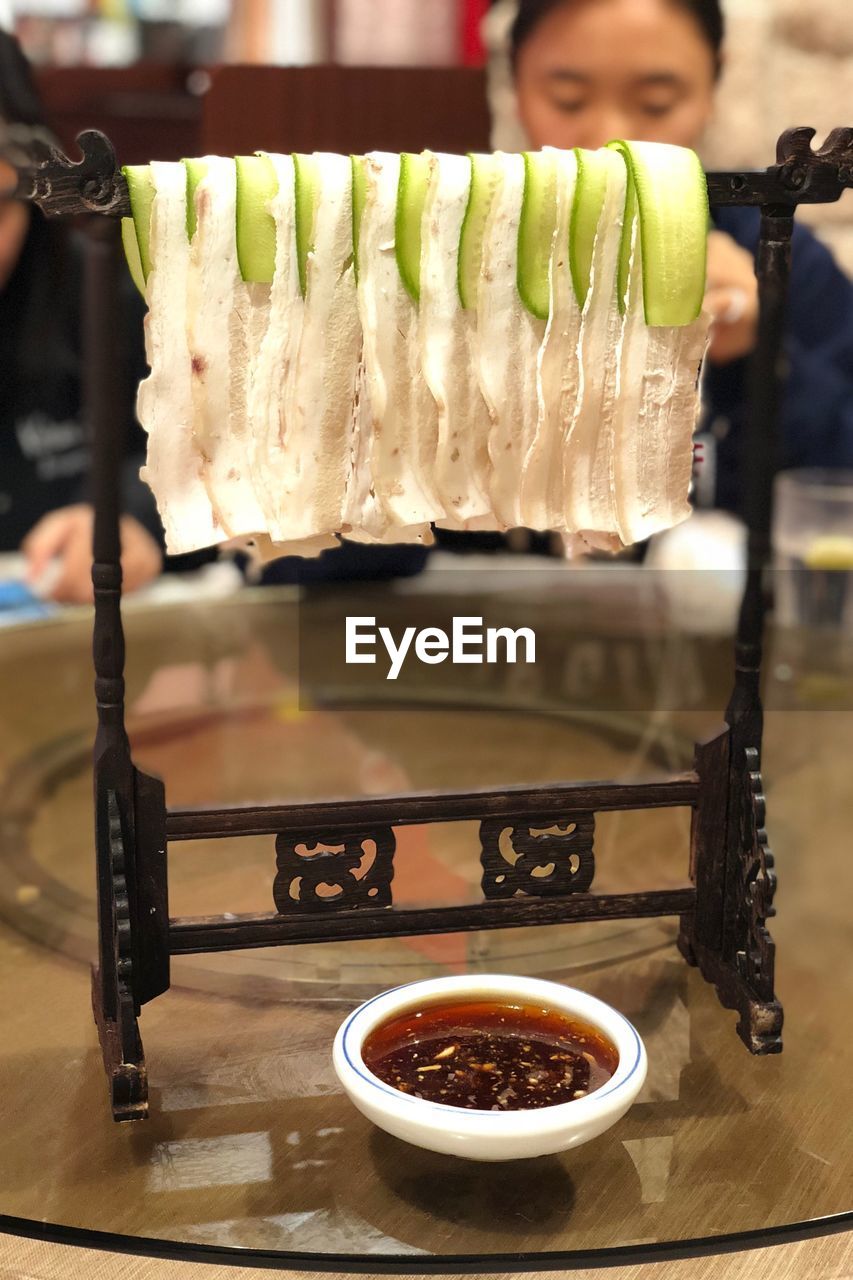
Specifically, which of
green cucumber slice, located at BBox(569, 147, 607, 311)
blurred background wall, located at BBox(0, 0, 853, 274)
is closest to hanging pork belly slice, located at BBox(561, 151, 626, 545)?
green cucumber slice, located at BBox(569, 147, 607, 311)

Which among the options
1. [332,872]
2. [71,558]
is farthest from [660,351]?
[71,558]

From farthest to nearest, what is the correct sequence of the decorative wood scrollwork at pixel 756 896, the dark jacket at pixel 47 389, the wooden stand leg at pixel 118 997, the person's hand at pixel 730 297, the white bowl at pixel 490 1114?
the dark jacket at pixel 47 389
the person's hand at pixel 730 297
the decorative wood scrollwork at pixel 756 896
the wooden stand leg at pixel 118 997
the white bowl at pixel 490 1114

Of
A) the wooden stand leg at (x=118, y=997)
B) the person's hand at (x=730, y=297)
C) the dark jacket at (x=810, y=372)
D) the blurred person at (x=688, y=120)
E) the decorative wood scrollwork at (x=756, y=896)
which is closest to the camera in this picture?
the wooden stand leg at (x=118, y=997)

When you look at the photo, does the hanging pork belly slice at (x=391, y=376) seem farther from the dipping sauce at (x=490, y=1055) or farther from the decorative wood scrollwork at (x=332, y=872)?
the dipping sauce at (x=490, y=1055)

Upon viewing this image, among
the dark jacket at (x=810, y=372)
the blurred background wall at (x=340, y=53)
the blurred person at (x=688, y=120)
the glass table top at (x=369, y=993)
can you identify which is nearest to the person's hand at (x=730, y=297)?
the blurred person at (x=688, y=120)

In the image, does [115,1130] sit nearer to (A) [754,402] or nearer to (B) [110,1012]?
(B) [110,1012]

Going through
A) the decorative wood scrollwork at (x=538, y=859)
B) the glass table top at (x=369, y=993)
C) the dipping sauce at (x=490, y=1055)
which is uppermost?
the decorative wood scrollwork at (x=538, y=859)

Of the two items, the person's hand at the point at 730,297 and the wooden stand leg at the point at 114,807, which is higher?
the person's hand at the point at 730,297

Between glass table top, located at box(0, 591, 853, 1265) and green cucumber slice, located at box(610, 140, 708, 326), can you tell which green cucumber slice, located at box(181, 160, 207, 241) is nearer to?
green cucumber slice, located at box(610, 140, 708, 326)

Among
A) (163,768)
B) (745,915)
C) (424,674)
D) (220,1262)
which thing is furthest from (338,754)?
(220,1262)
